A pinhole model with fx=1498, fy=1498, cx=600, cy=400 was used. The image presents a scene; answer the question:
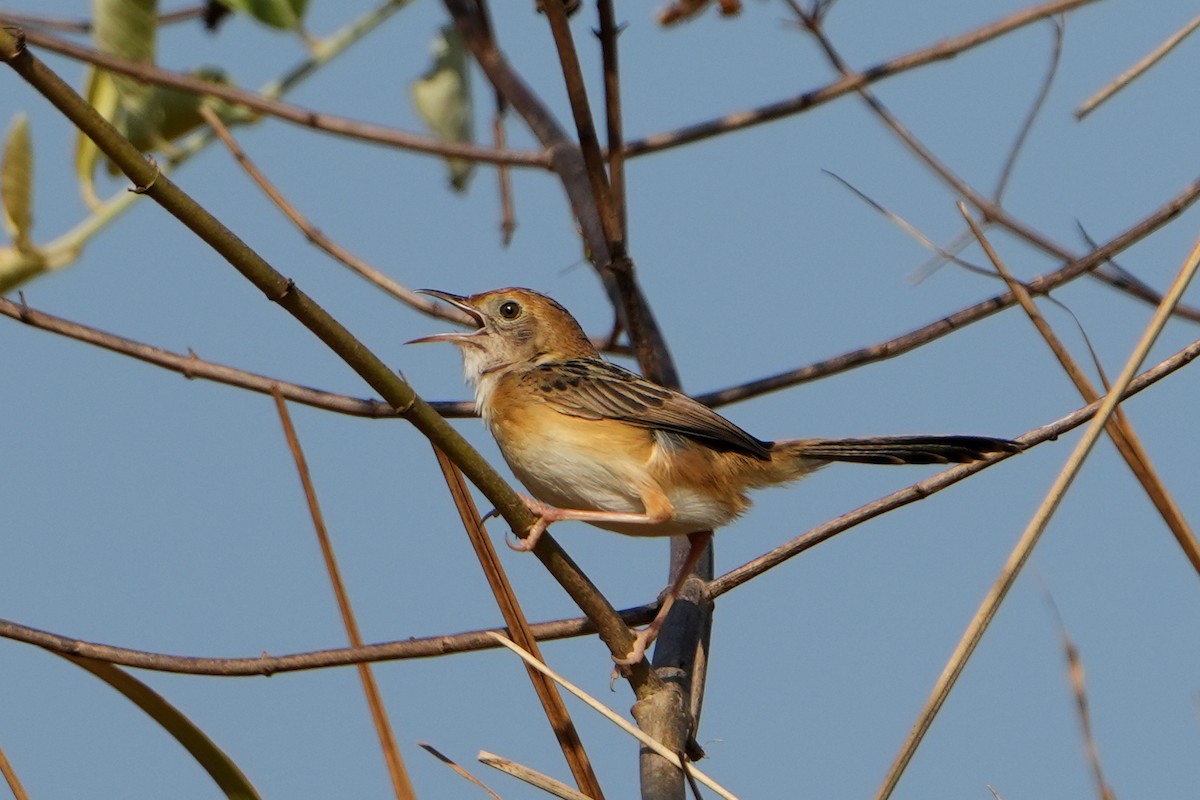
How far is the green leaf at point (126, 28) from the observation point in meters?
4.35

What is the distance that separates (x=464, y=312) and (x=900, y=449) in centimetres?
201

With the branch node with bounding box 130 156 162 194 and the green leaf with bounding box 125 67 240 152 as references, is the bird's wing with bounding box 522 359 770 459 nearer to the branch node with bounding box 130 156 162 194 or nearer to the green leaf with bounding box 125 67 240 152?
the green leaf with bounding box 125 67 240 152

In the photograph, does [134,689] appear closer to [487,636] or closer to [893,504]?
[487,636]

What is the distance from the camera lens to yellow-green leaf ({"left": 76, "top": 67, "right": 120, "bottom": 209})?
439 centimetres

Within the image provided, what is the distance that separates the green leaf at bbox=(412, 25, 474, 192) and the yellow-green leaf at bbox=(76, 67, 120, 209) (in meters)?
1.13

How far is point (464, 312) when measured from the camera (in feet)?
18.8

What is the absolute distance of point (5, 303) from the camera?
3.87 metres

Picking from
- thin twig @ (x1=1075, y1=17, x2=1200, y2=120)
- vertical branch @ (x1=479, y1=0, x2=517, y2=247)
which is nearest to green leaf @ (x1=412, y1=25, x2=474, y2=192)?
vertical branch @ (x1=479, y1=0, x2=517, y2=247)

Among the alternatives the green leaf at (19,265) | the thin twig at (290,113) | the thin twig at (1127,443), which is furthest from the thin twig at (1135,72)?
the green leaf at (19,265)

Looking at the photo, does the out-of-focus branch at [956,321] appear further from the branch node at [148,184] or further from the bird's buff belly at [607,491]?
the branch node at [148,184]

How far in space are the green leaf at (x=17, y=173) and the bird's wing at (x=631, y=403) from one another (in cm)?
175

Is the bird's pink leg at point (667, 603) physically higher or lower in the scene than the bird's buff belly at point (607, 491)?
lower

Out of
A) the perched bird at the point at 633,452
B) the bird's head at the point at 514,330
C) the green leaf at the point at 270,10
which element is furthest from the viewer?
the bird's head at the point at 514,330

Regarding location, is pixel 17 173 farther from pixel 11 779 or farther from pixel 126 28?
pixel 11 779
